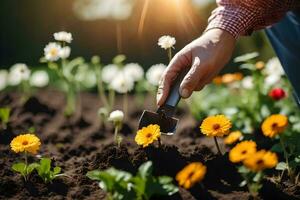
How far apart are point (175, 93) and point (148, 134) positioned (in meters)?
0.25

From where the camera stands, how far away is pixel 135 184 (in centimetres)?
196

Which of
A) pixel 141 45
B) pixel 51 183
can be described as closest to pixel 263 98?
pixel 51 183

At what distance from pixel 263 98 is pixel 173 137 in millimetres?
628

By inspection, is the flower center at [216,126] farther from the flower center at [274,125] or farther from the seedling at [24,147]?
the seedling at [24,147]

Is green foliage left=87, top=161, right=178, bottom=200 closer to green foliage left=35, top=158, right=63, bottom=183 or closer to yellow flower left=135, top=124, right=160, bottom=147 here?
yellow flower left=135, top=124, right=160, bottom=147

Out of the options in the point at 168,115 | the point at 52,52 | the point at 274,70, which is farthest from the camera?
the point at 274,70

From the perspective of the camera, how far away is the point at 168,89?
2.40 metres

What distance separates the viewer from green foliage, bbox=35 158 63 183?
7.50ft

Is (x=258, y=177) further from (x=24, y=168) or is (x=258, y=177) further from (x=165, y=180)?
(x=24, y=168)

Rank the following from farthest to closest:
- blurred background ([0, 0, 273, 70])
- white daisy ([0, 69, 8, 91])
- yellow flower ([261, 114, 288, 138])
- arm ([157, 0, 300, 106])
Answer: blurred background ([0, 0, 273, 70])
white daisy ([0, 69, 8, 91])
arm ([157, 0, 300, 106])
yellow flower ([261, 114, 288, 138])

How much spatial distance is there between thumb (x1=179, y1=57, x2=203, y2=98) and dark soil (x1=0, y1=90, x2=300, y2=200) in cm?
28

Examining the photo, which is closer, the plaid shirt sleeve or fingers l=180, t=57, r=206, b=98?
fingers l=180, t=57, r=206, b=98

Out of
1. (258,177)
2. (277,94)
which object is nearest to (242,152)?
(258,177)

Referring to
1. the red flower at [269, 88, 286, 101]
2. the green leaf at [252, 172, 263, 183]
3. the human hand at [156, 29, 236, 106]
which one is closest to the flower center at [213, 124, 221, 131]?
the human hand at [156, 29, 236, 106]
